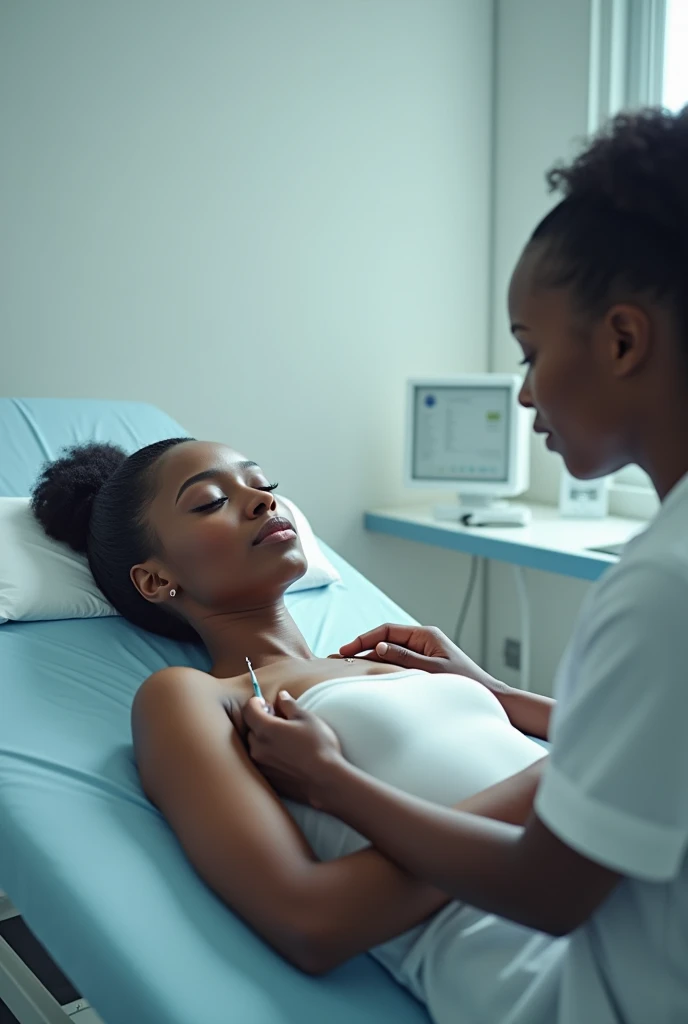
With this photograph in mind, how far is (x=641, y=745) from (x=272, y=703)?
65 centimetres

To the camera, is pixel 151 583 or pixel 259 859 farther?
pixel 151 583

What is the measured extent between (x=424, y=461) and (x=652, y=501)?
2.24 feet

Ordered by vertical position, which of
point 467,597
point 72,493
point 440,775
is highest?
point 72,493

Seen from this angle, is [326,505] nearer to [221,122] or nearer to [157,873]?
[221,122]

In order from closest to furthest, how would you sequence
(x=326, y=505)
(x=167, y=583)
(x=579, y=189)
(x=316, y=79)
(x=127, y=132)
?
(x=579, y=189) → (x=167, y=583) → (x=127, y=132) → (x=316, y=79) → (x=326, y=505)

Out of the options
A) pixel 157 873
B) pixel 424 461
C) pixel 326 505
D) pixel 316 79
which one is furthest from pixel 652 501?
pixel 157 873

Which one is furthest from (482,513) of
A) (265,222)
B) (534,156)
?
(534,156)

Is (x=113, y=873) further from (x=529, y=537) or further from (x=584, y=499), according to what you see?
(x=584, y=499)

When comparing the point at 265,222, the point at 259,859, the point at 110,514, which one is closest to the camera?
the point at 259,859

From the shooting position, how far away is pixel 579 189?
0.73m

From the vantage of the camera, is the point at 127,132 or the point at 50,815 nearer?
the point at 50,815

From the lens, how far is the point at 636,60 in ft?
9.46

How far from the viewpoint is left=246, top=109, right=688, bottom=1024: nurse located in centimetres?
62

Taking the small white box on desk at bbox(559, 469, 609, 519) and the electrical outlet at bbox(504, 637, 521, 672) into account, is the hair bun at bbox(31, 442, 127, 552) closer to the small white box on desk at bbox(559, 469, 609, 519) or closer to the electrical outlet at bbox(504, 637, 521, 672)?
the small white box on desk at bbox(559, 469, 609, 519)
